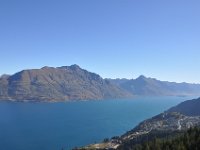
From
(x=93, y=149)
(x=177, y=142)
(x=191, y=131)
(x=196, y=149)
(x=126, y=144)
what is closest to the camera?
(x=196, y=149)

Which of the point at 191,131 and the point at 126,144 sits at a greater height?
the point at 191,131

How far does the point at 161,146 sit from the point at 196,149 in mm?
19794

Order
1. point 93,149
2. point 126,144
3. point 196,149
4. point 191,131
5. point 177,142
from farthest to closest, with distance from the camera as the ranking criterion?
point 126,144
point 93,149
point 191,131
point 177,142
point 196,149

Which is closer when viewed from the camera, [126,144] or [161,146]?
[161,146]

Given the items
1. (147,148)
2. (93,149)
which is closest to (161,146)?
(147,148)

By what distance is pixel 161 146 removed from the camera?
122 metres

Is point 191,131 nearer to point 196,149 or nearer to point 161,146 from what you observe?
point 161,146

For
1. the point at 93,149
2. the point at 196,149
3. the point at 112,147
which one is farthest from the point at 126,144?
the point at 196,149

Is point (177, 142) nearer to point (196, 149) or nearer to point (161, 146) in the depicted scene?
point (161, 146)

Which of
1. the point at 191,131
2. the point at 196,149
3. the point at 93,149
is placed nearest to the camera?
the point at 196,149

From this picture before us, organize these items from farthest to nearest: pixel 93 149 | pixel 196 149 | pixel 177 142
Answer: pixel 93 149, pixel 177 142, pixel 196 149

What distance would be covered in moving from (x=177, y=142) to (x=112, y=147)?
80306 mm

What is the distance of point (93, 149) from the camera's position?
179875 mm

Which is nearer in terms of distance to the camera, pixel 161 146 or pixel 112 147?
pixel 161 146
